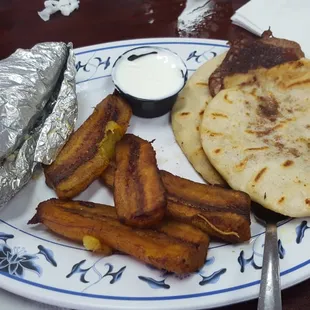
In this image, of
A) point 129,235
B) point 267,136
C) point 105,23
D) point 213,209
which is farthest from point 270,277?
point 105,23

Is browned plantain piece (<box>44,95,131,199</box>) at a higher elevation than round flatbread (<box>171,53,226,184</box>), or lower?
higher

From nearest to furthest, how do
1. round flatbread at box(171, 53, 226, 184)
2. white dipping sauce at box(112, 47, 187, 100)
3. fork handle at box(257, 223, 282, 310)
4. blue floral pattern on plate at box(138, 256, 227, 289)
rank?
fork handle at box(257, 223, 282, 310) → blue floral pattern on plate at box(138, 256, 227, 289) → round flatbread at box(171, 53, 226, 184) → white dipping sauce at box(112, 47, 187, 100)

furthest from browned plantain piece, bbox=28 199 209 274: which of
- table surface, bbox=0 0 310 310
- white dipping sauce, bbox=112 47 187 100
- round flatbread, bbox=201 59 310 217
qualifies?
table surface, bbox=0 0 310 310

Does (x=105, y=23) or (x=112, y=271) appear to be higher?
(x=105, y=23)

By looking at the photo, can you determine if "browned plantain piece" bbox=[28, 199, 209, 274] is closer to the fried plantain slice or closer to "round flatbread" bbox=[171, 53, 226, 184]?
the fried plantain slice

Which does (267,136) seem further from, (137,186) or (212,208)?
(137,186)

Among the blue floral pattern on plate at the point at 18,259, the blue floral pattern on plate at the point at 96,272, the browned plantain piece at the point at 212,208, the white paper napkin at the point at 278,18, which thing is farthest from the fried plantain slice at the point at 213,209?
the white paper napkin at the point at 278,18

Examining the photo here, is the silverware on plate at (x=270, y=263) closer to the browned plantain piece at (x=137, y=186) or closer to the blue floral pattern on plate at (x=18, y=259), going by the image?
the browned plantain piece at (x=137, y=186)
